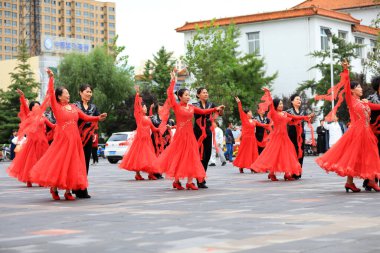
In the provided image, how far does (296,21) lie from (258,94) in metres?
6.81

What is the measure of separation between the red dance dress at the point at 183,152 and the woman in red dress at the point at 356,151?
240 centimetres

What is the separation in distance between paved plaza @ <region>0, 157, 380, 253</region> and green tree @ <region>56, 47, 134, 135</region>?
144 ft

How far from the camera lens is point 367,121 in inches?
480

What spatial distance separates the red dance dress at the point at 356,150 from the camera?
11.8 metres

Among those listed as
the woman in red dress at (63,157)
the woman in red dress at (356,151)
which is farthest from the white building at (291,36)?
the woman in red dress at (63,157)

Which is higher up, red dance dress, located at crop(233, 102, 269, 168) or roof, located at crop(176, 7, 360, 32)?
roof, located at crop(176, 7, 360, 32)

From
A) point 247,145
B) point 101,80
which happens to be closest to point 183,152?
point 247,145

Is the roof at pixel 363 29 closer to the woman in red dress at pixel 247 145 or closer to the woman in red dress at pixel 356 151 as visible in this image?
the woman in red dress at pixel 247 145

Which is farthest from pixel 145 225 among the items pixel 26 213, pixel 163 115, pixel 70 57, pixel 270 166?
pixel 70 57

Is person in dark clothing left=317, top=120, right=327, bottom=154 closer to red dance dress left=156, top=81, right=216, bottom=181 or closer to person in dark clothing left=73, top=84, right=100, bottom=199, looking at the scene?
red dance dress left=156, top=81, right=216, bottom=181

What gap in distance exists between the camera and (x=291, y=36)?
2099 inches

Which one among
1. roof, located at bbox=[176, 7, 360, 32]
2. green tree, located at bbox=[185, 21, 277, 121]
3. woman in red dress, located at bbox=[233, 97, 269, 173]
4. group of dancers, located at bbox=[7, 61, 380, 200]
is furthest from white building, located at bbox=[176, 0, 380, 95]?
group of dancers, located at bbox=[7, 61, 380, 200]

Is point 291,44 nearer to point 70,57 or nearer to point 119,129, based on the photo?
point 119,129

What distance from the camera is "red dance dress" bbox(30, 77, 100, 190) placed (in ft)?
37.6
